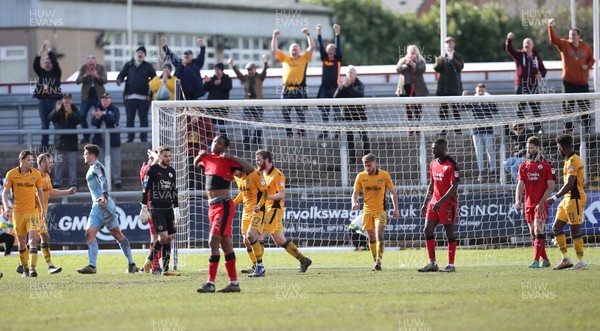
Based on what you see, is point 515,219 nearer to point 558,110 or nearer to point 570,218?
point 558,110

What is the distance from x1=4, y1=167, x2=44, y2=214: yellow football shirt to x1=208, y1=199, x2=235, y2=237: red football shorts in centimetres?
536

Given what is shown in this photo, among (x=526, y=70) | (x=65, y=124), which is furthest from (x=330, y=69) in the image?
(x=65, y=124)

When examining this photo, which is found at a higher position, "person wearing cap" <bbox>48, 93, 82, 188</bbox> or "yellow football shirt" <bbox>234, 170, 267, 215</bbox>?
"person wearing cap" <bbox>48, 93, 82, 188</bbox>

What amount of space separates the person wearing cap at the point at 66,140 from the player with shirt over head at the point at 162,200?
323 inches

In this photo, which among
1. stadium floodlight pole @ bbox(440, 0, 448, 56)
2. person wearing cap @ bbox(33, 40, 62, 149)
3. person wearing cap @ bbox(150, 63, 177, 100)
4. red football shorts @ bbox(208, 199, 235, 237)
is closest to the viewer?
red football shorts @ bbox(208, 199, 235, 237)

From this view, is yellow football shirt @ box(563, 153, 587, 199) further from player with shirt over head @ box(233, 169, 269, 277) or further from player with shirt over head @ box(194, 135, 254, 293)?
player with shirt over head @ box(194, 135, 254, 293)

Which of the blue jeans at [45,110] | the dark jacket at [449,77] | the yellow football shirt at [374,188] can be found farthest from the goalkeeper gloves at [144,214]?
the blue jeans at [45,110]

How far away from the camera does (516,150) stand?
23.4 m

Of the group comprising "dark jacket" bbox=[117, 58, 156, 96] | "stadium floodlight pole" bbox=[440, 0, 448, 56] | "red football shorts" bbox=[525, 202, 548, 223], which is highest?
"stadium floodlight pole" bbox=[440, 0, 448, 56]

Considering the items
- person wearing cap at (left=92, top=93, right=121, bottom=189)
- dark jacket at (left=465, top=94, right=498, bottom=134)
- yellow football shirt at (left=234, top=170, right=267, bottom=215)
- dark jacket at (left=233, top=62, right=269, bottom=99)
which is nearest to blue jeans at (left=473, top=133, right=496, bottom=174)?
dark jacket at (left=465, top=94, right=498, bottom=134)

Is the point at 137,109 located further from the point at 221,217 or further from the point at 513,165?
the point at 221,217

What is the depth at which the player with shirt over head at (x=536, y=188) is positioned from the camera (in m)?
17.9

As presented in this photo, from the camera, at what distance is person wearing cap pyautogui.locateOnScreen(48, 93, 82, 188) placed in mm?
25781

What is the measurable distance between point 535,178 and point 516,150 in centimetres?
544
